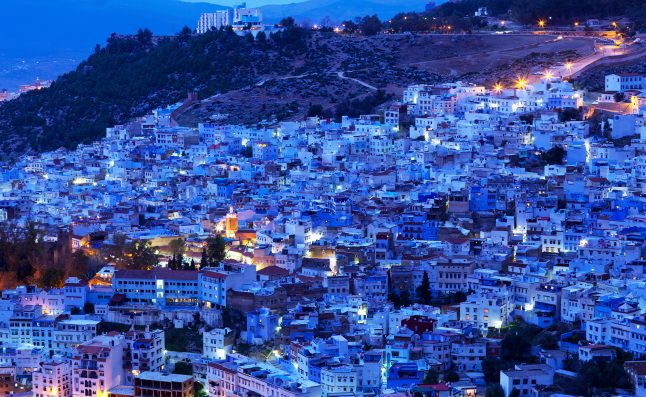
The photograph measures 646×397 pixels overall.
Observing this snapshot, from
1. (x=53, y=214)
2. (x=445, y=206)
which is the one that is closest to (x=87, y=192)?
(x=53, y=214)

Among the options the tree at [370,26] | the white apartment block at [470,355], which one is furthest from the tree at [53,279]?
the tree at [370,26]

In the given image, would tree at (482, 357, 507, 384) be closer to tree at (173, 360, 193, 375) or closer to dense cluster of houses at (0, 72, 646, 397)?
dense cluster of houses at (0, 72, 646, 397)

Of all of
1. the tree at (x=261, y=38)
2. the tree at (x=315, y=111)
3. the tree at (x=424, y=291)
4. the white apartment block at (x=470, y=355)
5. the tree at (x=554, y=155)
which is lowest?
the white apartment block at (x=470, y=355)

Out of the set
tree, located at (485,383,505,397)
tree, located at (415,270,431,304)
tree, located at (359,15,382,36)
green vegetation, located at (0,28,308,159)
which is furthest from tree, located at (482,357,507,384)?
tree, located at (359,15,382,36)

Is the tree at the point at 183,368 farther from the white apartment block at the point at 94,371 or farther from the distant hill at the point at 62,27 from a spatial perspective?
the distant hill at the point at 62,27

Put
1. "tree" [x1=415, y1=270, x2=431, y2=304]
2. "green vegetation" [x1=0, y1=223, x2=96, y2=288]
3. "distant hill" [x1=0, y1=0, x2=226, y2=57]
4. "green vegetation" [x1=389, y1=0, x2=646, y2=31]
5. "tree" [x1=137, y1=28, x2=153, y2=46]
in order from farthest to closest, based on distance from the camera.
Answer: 1. "distant hill" [x1=0, y1=0, x2=226, y2=57]
2. "tree" [x1=137, y1=28, x2=153, y2=46]
3. "green vegetation" [x1=389, y1=0, x2=646, y2=31]
4. "green vegetation" [x1=0, y1=223, x2=96, y2=288]
5. "tree" [x1=415, y1=270, x2=431, y2=304]
